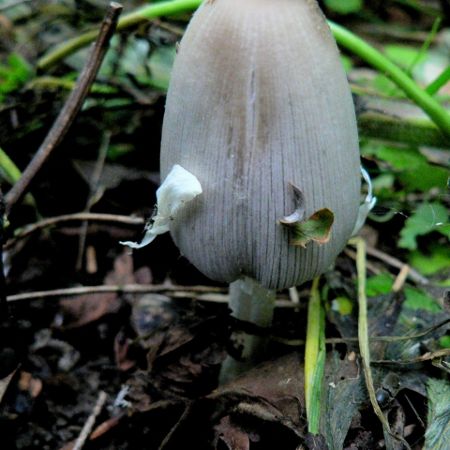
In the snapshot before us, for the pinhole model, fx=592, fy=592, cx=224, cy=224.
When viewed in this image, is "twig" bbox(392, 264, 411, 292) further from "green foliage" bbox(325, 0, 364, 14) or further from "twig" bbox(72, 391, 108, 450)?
"green foliage" bbox(325, 0, 364, 14)

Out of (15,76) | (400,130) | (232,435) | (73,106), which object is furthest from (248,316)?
(15,76)

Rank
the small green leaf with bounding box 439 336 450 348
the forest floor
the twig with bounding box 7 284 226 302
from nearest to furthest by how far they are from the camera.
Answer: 1. the forest floor
2. the small green leaf with bounding box 439 336 450 348
3. the twig with bounding box 7 284 226 302

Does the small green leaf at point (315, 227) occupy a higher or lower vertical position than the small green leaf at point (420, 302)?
higher

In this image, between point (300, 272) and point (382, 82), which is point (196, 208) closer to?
point (300, 272)

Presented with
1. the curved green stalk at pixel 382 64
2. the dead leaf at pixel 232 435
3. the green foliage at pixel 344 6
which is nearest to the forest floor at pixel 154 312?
the dead leaf at pixel 232 435

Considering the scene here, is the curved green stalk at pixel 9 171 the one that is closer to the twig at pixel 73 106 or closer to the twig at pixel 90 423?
the twig at pixel 73 106

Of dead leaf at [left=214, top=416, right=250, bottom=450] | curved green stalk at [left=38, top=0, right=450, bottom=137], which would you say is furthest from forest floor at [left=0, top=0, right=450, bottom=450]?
curved green stalk at [left=38, top=0, right=450, bottom=137]
